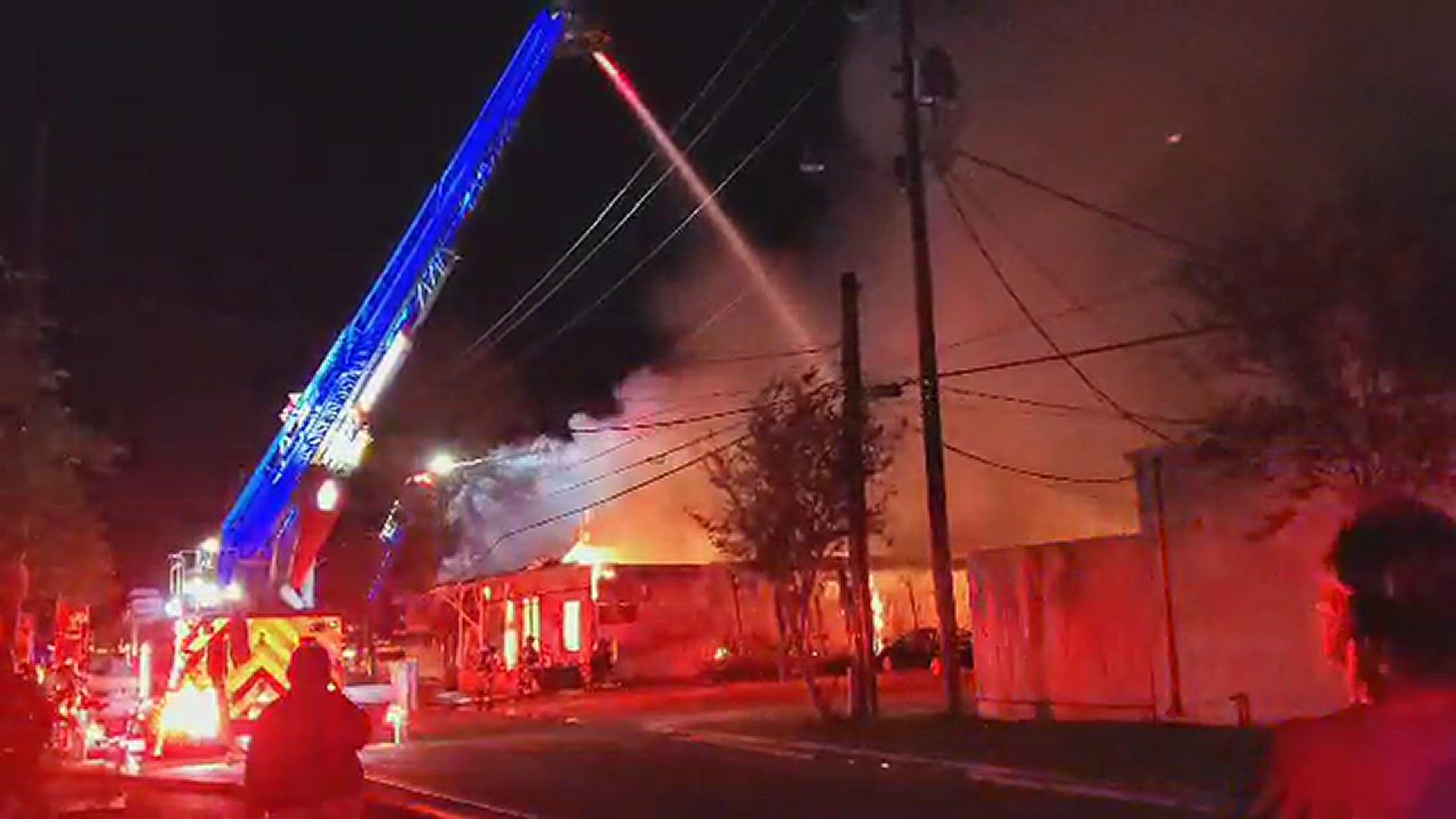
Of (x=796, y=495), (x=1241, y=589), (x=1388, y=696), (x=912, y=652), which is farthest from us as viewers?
(x=912, y=652)

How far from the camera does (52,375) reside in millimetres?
24484

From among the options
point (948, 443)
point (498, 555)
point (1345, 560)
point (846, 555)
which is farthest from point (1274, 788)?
point (498, 555)

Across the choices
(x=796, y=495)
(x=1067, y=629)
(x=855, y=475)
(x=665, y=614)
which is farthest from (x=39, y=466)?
(x=665, y=614)

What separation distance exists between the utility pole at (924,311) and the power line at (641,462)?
15.5 meters

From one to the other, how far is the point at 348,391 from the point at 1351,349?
36.6 ft

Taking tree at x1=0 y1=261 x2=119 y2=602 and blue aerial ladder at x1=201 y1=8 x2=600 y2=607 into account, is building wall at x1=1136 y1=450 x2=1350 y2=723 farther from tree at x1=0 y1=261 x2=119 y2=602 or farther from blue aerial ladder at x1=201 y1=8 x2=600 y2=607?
tree at x1=0 y1=261 x2=119 y2=602

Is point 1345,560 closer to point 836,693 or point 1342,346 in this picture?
point 1342,346

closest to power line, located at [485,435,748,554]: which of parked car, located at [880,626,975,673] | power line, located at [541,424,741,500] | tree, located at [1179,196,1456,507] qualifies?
power line, located at [541,424,741,500]

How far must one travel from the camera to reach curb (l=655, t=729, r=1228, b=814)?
1462 cm

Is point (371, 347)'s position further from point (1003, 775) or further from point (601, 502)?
point (601, 502)

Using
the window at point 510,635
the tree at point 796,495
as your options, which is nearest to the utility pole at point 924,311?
the tree at point 796,495

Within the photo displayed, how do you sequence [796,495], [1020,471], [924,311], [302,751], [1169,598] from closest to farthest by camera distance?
→ [302,751] → [1169,598] → [924,311] → [796,495] → [1020,471]

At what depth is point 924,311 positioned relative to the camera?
21.3 m

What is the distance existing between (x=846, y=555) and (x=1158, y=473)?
696 centimetres
